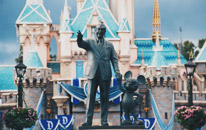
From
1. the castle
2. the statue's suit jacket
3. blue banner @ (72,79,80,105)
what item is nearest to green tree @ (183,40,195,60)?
the castle

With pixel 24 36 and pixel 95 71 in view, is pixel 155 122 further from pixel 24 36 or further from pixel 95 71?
pixel 95 71

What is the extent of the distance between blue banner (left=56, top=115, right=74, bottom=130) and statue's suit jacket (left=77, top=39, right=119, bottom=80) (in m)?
23.4

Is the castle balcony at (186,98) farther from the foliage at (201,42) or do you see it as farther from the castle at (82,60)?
the foliage at (201,42)

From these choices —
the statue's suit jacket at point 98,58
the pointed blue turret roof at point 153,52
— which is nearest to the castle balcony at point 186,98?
the pointed blue turret roof at point 153,52

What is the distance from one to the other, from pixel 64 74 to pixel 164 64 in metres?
6.94

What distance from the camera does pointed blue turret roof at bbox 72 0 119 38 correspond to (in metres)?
52.6

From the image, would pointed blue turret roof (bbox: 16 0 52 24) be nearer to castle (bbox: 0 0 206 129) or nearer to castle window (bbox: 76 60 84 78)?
castle (bbox: 0 0 206 129)

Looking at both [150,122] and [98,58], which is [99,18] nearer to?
[150,122]

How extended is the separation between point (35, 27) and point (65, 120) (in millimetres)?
9207

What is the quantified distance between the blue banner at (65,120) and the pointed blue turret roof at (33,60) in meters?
4.73

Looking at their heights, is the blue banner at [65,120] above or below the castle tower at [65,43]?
below

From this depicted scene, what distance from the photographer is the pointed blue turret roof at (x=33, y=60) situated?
5050 centimetres

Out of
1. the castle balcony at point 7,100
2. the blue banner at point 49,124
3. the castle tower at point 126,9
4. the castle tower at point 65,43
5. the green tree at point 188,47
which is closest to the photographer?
the blue banner at point 49,124

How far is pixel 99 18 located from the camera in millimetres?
52438
